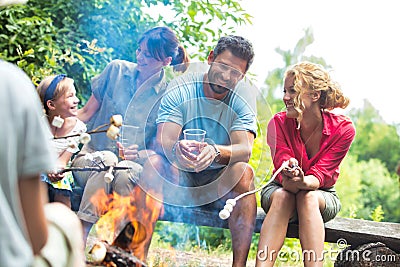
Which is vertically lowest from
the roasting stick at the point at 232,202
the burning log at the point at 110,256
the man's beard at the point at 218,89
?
the burning log at the point at 110,256

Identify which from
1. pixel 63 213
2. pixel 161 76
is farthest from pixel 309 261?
pixel 63 213

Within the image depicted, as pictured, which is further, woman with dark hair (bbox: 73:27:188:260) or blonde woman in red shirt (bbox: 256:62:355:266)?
woman with dark hair (bbox: 73:27:188:260)

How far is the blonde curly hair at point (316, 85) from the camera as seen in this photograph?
310 cm

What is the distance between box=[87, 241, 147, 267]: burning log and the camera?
2.19m

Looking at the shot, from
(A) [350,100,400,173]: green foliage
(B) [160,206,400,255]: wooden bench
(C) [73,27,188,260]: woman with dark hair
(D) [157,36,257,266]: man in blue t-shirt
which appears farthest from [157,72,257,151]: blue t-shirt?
(A) [350,100,400,173]: green foliage

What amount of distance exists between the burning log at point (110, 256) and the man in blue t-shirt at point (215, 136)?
90cm

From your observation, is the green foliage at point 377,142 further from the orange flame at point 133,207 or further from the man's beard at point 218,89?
the orange flame at point 133,207

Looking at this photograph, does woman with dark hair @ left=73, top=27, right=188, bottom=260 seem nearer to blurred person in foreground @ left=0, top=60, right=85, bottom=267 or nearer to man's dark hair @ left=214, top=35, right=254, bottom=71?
man's dark hair @ left=214, top=35, right=254, bottom=71

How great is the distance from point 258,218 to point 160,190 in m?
0.51

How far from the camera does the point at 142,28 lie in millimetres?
4254

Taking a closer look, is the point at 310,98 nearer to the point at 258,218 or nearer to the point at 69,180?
the point at 258,218

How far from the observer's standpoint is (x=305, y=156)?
10.2ft

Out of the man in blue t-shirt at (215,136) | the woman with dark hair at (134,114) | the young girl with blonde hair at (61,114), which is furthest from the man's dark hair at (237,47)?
the young girl with blonde hair at (61,114)

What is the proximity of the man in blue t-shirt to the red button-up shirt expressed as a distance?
0.45ft
